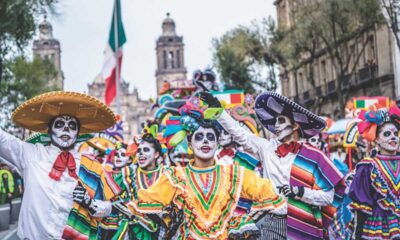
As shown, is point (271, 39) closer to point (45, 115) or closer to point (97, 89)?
point (45, 115)

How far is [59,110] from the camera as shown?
7.04 meters

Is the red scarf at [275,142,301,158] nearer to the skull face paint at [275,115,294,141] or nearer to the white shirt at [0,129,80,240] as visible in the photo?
the skull face paint at [275,115,294,141]

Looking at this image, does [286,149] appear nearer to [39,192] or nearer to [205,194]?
[205,194]

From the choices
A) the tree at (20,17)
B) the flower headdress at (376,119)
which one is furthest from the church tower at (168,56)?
the flower headdress at (376,119)

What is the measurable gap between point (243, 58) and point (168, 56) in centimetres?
8343

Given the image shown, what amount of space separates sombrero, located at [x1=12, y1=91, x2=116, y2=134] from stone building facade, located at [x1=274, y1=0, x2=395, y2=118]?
2751 centimetres

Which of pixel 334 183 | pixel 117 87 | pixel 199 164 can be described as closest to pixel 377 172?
pixel 334 183

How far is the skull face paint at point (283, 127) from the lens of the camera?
7.72 m

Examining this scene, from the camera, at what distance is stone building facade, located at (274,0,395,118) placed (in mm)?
38803

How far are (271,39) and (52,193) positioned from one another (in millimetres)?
35301

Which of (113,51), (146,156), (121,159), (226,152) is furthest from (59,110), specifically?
(113,51)

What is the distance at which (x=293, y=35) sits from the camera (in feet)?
116

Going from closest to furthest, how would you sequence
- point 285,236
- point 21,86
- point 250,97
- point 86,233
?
point 86,233 → point 285,236 → point 250,97 → point 21,86

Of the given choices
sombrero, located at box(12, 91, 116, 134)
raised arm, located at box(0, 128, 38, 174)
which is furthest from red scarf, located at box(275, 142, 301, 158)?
raised arm, located at box(0, 128, 38, 174)
